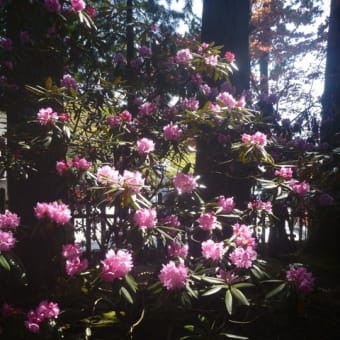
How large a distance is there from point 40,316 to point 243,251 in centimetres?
117

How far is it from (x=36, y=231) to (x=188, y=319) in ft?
3.94

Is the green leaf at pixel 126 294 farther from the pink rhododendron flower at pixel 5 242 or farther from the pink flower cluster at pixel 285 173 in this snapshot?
the pink flower cluster at pixel 285 173

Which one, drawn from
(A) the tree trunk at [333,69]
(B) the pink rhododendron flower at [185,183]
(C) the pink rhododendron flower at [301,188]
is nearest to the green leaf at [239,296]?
(B) the pink rhododendron flower at [185,183]

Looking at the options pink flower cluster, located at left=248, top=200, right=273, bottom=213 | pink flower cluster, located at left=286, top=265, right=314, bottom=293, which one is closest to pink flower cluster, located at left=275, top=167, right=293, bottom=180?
pink flower cluster, located at left=248, top=200, right=273, bottom=213

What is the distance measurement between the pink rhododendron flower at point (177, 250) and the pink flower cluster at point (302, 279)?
63 centimetres

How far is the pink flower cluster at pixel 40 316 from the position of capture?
1.99m

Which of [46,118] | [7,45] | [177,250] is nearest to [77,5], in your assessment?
[7,45]

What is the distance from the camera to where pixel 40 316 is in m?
2.02

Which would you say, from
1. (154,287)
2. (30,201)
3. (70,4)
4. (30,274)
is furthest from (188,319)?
(70,4)

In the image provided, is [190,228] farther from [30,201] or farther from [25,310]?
[30,201]

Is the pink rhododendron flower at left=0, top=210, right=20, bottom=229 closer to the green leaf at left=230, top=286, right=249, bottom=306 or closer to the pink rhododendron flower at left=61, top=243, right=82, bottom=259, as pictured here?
the pink rhododendron flower at left=61, top=243, right=82, bottom=259

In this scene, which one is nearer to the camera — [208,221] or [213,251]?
[213,251]

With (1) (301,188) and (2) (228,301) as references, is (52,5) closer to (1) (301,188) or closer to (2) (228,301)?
(1) (301,188)

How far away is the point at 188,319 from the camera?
257 cm
